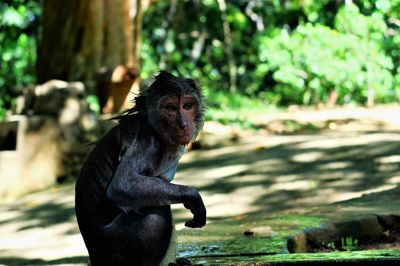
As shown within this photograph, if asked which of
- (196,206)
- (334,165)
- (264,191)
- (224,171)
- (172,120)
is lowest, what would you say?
(264,191)

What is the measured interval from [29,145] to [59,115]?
28.5 inches

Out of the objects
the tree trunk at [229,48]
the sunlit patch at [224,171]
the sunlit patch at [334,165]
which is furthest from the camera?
the tree trunk at [229,48]

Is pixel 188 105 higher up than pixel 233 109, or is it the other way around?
pixel 188 105

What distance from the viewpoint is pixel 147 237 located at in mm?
3664

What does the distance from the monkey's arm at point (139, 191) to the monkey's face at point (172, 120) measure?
231 millimetres

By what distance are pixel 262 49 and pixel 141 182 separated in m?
12.7

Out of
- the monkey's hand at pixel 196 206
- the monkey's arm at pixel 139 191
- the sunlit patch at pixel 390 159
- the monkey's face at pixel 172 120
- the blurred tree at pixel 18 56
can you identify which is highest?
the blurred tree at pixel 18 56

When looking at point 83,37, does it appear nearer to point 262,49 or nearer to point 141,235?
point 262,49

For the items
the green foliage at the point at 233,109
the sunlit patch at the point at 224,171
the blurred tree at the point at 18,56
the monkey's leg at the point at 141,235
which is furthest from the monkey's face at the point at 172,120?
the blurred tree at the point at 18,56

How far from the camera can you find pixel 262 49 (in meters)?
16.0

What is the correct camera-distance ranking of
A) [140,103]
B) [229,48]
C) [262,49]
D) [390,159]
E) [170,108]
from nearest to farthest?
[170,108], [140,103], [390,159], [262,49], [229,48]

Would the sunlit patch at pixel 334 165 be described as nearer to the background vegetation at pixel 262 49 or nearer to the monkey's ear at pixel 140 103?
the background vegetation at pixel 262 49

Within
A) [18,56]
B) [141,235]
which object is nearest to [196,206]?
[141,235]

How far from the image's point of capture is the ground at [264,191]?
17.3 feet
